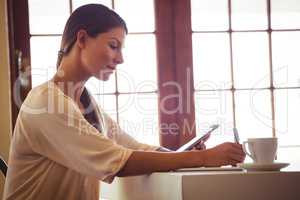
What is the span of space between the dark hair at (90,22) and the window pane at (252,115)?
41.1 inches

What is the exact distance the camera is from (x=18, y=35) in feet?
7.25

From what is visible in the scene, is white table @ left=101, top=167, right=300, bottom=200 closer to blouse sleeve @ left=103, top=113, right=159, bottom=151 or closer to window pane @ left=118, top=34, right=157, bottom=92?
blouse sleeve @ left=103, top=113, right=159, bottom=151

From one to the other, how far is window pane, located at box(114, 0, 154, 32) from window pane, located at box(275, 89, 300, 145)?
64 centimetres

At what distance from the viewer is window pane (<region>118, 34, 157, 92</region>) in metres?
2.26

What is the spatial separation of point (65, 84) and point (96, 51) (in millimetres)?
118

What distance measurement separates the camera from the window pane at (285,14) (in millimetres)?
2307

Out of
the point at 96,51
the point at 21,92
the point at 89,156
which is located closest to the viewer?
the point at 89,156

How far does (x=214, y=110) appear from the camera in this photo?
7.47 ft

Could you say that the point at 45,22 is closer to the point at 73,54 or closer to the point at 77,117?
the point at 73,54

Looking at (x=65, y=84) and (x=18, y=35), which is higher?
(x=18, y=35)

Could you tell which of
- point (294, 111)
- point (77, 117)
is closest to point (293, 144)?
point (294, 111)

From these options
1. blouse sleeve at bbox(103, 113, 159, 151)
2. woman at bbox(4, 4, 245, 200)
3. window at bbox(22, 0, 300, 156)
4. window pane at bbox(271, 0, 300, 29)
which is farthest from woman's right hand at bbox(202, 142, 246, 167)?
window pane at bbox(271, 0, 300, 29)

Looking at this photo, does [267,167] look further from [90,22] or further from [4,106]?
[4,106]

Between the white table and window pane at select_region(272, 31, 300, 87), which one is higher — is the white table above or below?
below
